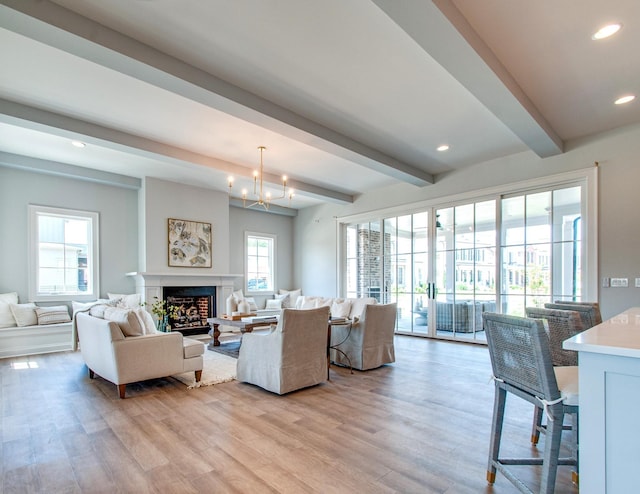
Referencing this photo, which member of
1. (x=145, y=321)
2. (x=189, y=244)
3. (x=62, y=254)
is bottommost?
(x=145, y=321)

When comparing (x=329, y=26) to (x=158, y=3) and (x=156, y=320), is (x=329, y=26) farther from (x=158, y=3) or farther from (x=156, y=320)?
(x=156, y=320)

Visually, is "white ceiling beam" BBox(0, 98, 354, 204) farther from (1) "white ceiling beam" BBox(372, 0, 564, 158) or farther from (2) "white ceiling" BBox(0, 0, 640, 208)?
(1) "white ceiling beam" BBox(372, 0, 564, 158)

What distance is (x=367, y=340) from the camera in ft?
14.4

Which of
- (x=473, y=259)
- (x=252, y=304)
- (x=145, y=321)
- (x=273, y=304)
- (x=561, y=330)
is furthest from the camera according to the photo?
(x=273, y=304)

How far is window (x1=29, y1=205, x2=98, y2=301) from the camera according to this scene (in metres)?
5.95

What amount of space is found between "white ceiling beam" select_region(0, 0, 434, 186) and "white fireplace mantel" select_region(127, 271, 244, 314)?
412cm

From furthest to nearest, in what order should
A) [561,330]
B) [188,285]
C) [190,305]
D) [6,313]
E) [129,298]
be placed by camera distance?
1. [190,305]
2. [188,285]
3. [129,298]
4. [6,313]
5. [561,330]

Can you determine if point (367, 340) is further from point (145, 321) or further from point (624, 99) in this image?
point (624, 99)

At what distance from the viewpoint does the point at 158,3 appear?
2.40 m

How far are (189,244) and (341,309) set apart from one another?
11.8 ft

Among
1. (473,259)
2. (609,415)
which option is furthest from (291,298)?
(609,415)

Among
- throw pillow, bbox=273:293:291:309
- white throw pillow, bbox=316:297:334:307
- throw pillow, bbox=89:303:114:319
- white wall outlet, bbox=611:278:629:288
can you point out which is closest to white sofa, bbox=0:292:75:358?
throw pillow, bbox=89:303:114:319

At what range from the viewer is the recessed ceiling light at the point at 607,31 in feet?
8.73

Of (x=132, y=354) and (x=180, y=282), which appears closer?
(x=132, y=354)
